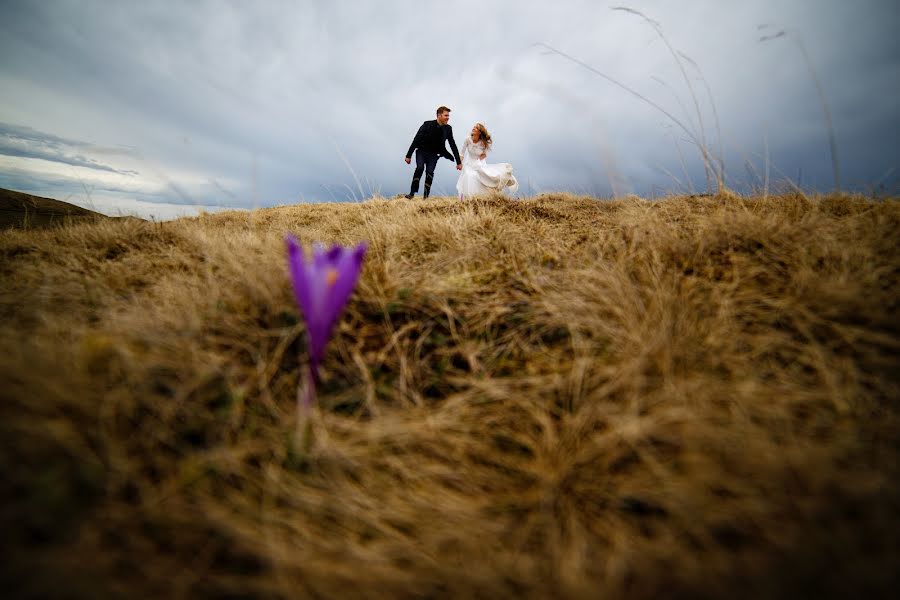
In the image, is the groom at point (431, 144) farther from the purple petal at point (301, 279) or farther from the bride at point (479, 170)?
the purple petal at point (301, 279)

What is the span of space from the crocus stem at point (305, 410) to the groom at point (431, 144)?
7812 millimetres

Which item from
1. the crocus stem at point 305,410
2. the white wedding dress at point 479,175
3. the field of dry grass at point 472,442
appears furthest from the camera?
the white wedding dress at point 479,175

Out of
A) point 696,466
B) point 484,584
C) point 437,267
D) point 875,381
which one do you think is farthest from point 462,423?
point 875,381

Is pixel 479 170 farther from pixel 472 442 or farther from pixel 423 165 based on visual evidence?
pixel 472 442

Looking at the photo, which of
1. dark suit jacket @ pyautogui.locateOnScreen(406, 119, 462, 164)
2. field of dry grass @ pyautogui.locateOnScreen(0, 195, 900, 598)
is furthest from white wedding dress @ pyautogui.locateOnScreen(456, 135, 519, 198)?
field of dry grass @ pyautogui.locateOnScreen(0, 195, 900, 598)

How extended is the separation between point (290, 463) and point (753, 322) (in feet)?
5.34

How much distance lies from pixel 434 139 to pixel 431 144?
0.42 ft

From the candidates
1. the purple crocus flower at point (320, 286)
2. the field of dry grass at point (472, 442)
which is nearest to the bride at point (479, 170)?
the field of dry grass at point (472, 442)

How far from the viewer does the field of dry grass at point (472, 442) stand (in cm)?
69

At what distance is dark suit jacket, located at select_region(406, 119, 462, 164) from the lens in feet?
26.8

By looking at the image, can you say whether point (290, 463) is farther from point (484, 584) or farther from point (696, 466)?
point (696, 466)

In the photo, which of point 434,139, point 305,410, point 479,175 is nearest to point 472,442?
point 305,410

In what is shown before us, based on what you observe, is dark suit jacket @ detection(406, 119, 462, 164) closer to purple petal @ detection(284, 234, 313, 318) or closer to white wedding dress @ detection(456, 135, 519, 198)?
white wedding dress @ detection(456, 135, 519, 198)

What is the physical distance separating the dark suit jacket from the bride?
29 centimetres
